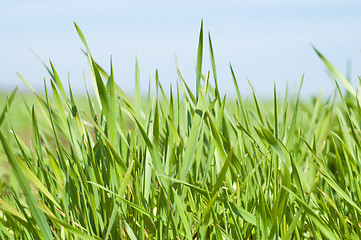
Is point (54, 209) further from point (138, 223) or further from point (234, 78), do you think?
point (234, 78)

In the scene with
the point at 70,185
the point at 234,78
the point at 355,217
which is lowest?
the point at 355,217

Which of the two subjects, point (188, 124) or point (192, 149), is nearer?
point (192, 149)

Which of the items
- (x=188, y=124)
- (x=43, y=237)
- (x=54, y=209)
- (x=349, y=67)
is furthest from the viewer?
(x=349, y=67)

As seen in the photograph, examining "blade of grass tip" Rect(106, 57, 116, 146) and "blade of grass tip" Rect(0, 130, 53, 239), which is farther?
"blade of grass tip" Rect(106, 57, 116, 146)

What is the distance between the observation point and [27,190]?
0.50 metres

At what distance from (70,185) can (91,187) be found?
3.1 inches

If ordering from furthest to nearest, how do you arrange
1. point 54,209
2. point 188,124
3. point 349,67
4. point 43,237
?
point 349,67
point 188,124
point 54,209
point 43,237

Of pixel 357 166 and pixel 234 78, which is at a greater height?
pixel 234 78

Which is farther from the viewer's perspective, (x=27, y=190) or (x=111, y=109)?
(x=111, y=109)

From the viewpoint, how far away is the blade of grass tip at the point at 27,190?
1.54 ft

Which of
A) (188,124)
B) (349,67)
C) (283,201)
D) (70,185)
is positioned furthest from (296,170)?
(349,67)

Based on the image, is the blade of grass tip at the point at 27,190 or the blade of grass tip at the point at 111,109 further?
the blade of grass tip at the point at 111,109

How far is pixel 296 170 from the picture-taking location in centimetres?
60

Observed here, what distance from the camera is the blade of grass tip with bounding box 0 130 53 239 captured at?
470mm
